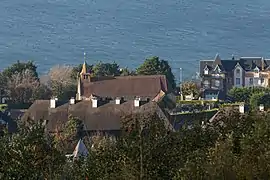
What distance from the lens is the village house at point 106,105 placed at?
47.5ft

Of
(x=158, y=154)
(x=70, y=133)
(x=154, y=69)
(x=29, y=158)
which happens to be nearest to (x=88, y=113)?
(x=70, y=133)

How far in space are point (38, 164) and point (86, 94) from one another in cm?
1462

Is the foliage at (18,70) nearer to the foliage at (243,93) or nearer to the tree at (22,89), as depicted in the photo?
the tree at (22,89)

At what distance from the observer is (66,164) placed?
6309mm

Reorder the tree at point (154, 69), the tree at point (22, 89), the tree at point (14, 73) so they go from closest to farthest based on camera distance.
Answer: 1. the tree at point (22, 89)
2. the tree at point (14, 73)
3. the tree at point (154, 69)

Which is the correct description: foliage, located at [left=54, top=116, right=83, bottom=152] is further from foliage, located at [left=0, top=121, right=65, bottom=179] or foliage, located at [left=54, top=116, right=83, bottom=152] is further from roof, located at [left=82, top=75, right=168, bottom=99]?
roof, located at [left=82, top=75, right=168, bottom=99]

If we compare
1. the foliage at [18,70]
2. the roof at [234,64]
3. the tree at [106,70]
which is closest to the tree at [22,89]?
the foliage at [18,70]

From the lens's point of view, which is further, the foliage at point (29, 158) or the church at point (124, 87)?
the church at point (124, 87)

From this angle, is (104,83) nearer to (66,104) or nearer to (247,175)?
(66,104)

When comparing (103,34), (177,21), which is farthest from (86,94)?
(177,21)

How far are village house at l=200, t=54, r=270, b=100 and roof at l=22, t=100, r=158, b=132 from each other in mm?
11661

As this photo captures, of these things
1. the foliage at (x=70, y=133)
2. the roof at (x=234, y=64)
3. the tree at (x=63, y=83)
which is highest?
the roof at (x=234, y=64)

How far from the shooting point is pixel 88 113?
1552cm

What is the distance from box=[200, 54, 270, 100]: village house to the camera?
2752cm
